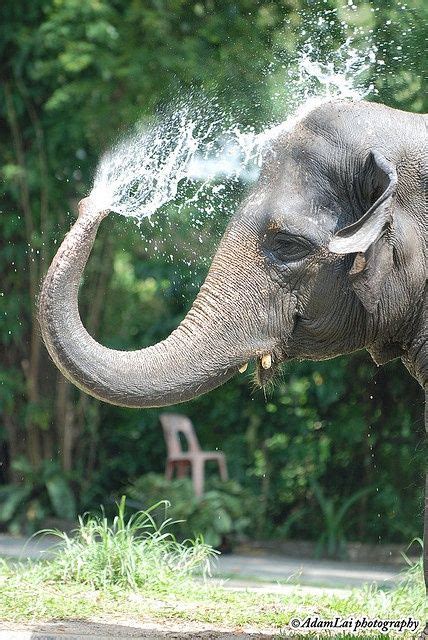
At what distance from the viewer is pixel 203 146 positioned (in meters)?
7.64

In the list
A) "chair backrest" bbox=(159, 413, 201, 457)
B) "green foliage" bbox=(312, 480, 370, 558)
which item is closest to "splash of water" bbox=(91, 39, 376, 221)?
"chair backrest" bbox=(159, 413, 201, 457)

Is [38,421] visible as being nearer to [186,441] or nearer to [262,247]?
[186,441]

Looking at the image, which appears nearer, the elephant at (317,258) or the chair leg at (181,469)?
the elephant at (317,258)

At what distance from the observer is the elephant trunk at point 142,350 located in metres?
3.83

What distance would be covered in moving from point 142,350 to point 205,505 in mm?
5800

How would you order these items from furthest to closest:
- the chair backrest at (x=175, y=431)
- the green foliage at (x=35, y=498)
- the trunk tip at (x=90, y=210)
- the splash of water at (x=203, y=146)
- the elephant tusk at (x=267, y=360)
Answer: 1. the chair backrest at (x=175, y=431)
2. the green foliage at (x=35, y=498)
3. the splash of water at (x=203, y=146)
4. the elephant tusk at (x=267, y=360)
5. the trunk tip at (x=90, y=210)

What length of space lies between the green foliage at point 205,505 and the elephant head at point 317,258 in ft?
16.5

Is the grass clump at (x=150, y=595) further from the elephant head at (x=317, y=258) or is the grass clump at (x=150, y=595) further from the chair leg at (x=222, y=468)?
the chair leg at (x=222, y=468)

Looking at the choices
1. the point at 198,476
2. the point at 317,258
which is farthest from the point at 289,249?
the point at 198,476

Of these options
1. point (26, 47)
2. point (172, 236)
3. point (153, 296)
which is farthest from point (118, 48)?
point (153, 296)

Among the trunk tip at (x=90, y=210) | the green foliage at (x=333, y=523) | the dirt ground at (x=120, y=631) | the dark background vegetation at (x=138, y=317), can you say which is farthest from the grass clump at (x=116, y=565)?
the green foliage at (x=333, y=523)

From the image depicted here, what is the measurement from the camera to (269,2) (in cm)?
927

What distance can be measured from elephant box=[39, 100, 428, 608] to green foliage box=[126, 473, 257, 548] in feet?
16.5

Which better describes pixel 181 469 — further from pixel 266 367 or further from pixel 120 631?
pixel 266 367
